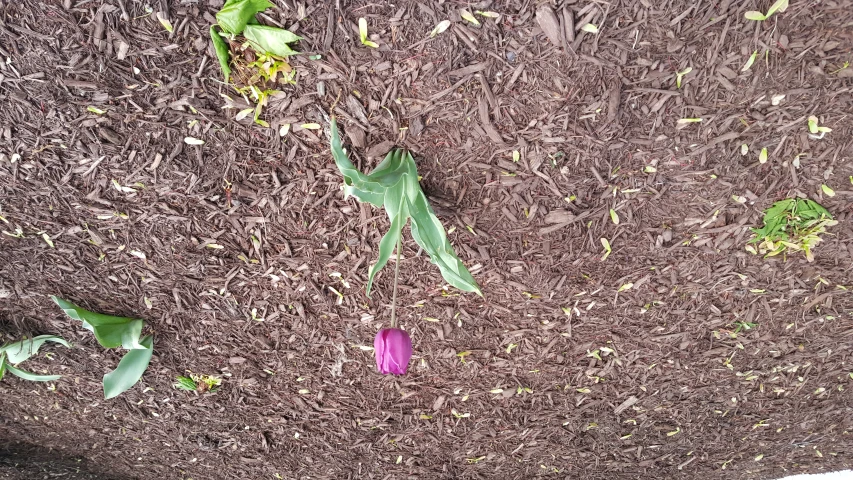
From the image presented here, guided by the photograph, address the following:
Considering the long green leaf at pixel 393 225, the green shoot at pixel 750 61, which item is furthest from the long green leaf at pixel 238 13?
the green shoot at pixel 750 61

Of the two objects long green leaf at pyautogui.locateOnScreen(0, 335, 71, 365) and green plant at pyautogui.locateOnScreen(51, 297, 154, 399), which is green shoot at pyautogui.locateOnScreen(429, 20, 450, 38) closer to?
green plant at pyautogui.locateOnScreen(51, 297, 154, 399)

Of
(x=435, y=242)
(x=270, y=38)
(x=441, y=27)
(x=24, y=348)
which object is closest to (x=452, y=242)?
(x=435, y=242)

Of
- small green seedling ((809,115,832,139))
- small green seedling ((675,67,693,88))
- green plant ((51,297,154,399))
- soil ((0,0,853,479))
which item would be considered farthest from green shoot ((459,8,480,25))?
green plant ((51,297,154,399))

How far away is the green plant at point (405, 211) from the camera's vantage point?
0.89 meters

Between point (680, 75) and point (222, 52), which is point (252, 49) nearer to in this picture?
point (222, 52)

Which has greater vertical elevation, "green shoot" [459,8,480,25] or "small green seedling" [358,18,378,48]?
"green shoot" [459,8,480,25]

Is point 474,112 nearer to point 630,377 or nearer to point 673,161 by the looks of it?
point 673,161

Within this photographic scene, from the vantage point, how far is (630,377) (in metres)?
1.31

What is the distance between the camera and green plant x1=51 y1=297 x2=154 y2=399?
1085 millimetres

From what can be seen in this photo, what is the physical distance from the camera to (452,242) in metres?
1.14

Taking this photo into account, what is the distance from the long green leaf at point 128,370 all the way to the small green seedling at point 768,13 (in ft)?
4.78

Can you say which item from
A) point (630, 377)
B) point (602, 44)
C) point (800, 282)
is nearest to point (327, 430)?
point (630, 377)

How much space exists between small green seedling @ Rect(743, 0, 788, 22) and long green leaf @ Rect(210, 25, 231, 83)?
3.36 feet

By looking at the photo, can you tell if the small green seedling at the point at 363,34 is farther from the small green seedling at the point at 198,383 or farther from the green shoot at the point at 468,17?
the small green seedling at the point at 198,383
